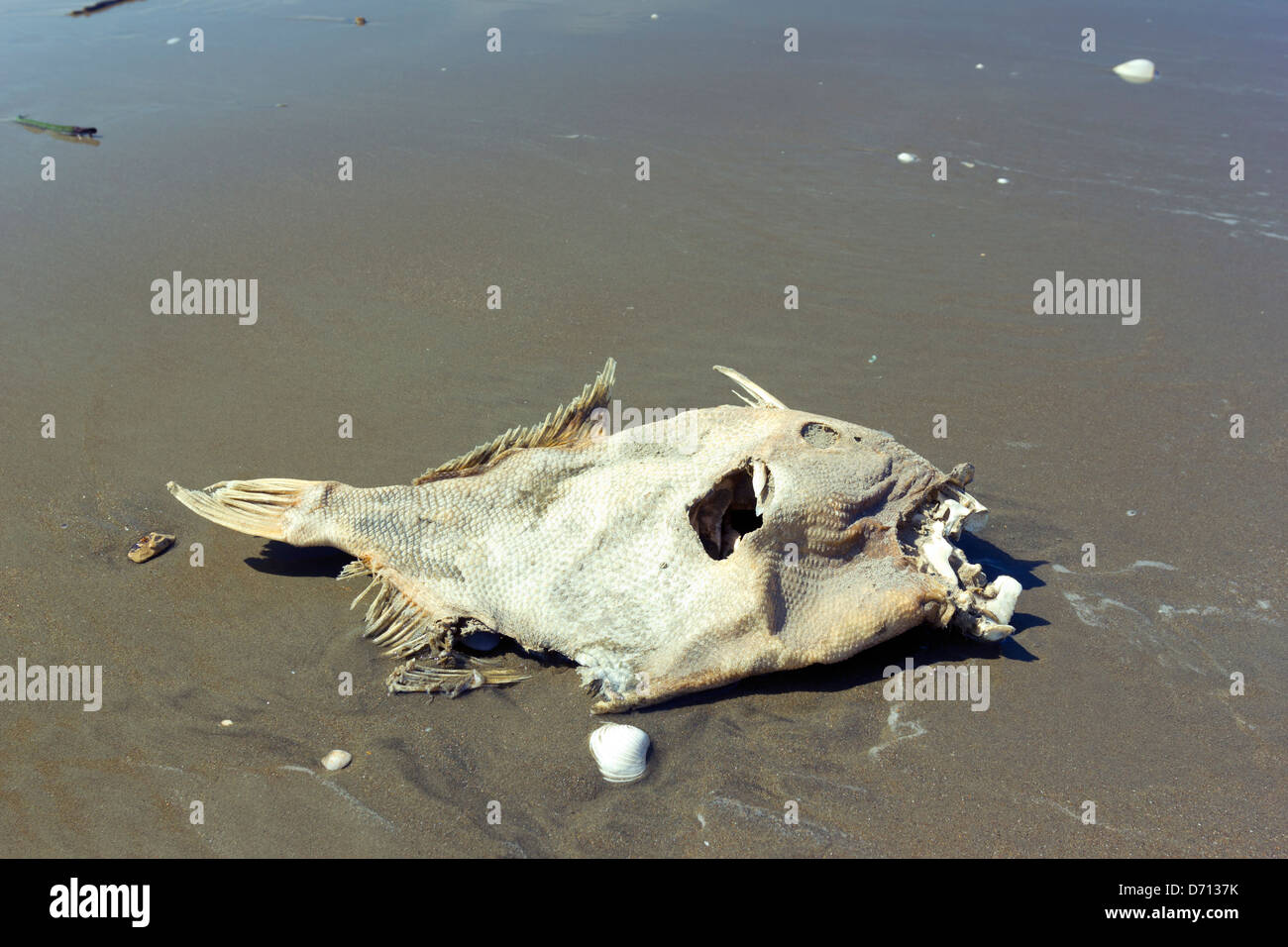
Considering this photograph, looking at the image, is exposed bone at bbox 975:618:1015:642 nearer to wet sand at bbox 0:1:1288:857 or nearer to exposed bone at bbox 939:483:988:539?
wet sand at bbox 0:1:1288:857

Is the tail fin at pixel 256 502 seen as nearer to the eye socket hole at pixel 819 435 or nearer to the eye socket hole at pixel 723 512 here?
the eye socket hole at pixel 723 512

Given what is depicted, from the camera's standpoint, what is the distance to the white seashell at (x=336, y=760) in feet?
12.5

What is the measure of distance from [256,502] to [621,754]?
235cm

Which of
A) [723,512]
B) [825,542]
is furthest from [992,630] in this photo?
[723,512]

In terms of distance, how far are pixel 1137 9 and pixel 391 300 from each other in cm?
1184

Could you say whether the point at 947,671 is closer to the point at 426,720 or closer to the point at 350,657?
the point at 426,720

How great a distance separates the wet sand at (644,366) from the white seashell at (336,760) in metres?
0.06

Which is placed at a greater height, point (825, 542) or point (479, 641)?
point (825, 542)

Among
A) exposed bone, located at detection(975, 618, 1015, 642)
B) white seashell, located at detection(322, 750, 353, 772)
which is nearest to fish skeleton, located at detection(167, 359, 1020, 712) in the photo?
exposed bone, located at detection(975, 618, 1015, 642)

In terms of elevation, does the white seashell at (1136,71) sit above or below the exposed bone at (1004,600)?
above

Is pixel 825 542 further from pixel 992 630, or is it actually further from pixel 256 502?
pixel 256 502

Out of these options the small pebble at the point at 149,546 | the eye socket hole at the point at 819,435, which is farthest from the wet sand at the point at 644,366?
the eye socket hole at the point at 819,435

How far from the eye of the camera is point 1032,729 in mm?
4008

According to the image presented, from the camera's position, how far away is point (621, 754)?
3.75m
